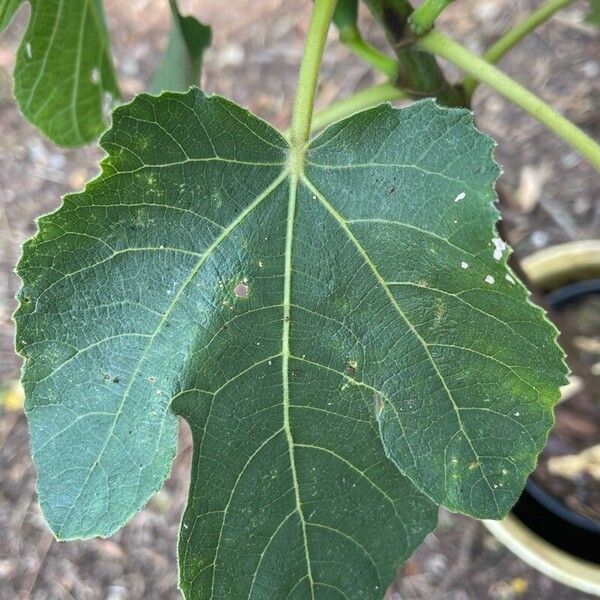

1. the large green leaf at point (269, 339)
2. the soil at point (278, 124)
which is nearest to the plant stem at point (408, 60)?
the large green leaf at point (269, 339)

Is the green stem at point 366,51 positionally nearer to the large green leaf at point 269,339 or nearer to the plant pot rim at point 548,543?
the large green leaf at point 269,339

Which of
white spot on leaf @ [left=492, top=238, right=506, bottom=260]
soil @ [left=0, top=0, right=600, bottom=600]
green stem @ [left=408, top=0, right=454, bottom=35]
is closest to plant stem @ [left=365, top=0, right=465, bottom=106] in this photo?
green stem @ [left=408, top=0, right=454, bottom=35]

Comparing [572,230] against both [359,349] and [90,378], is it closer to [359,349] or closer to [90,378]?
[359,349]

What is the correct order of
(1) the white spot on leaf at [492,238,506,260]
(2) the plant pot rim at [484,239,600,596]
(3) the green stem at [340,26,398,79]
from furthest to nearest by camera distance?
(2) the plant pot rim at [484,239,600,596], (3) the green stem at [340,26,398,79], (1) the white spot on leaf at [492,238,506,260]

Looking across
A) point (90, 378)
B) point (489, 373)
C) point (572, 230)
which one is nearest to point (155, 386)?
point (90, 378)

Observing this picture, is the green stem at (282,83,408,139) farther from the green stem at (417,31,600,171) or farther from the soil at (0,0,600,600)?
the soil at (0,0,600,600)

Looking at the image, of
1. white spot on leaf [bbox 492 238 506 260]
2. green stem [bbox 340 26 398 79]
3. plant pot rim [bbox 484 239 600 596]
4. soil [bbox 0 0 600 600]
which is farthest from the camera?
soil [bbox 0 0 600 600]
